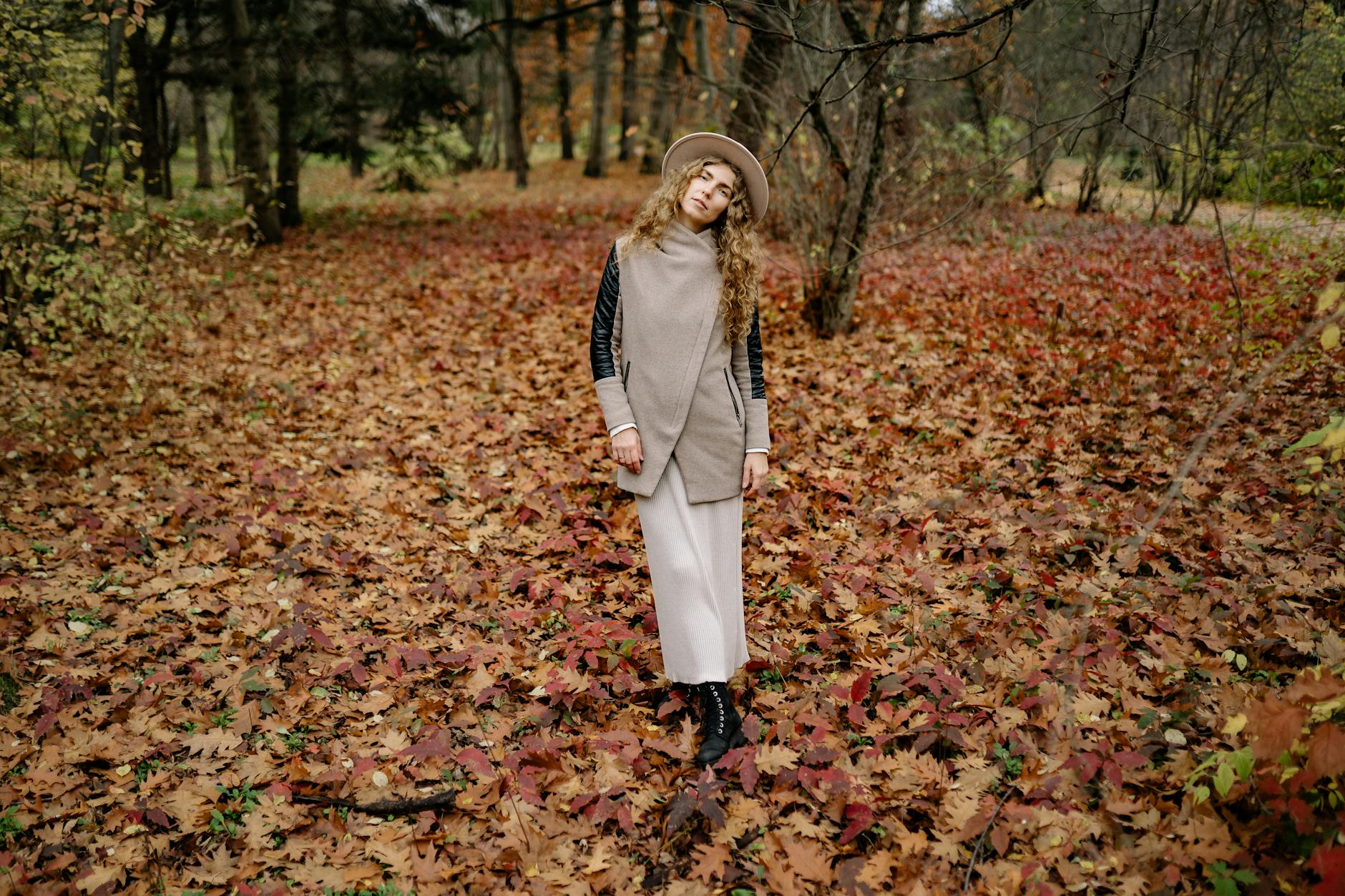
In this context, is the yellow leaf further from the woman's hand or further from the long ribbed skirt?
the long ribbed skirt

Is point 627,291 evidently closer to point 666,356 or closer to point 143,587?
point 666,356

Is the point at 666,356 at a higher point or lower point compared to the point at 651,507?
higher

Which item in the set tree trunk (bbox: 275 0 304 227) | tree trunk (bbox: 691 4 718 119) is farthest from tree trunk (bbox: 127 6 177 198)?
tree trunk (bbox: 691 4 718 119)

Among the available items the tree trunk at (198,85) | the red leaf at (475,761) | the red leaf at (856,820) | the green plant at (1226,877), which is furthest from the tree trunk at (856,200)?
the tree trunk at (198,85)

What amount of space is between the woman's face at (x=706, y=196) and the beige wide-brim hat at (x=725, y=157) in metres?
0.07

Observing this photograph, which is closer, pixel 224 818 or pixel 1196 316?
pixel 224 818

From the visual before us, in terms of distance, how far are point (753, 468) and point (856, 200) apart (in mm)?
4801

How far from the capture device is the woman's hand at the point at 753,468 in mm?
3078

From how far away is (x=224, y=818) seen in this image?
2799 mm

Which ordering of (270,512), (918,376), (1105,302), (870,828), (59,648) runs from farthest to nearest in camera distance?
1. (1105,302)
2. (918,376)
3. (270,512)
4. (59,648)
5. (870,828)

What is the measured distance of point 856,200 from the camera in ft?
23.1

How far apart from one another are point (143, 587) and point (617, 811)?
3.06 m

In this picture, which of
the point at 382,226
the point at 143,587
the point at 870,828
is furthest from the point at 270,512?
the point at 382,226

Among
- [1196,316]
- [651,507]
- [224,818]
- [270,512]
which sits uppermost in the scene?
[1196,316]
